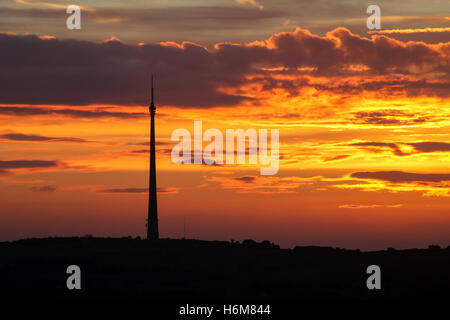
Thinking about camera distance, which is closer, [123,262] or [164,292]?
[164,292]

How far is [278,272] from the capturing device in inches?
5281

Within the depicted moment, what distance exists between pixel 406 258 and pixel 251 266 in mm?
22650

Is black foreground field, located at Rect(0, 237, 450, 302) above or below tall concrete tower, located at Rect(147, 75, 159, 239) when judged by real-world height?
below

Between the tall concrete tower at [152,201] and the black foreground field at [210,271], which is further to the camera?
the tall concrete tower at [152,201]

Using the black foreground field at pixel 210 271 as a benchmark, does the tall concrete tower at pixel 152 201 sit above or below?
above

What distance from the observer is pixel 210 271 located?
135 metres

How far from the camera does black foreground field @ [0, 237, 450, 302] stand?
118125 millimetres

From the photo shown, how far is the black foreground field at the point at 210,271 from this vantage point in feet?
388

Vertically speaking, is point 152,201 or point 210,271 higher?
point 152,201

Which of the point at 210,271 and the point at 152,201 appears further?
the point at 152,201

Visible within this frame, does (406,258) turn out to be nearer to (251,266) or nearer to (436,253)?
(436,253)

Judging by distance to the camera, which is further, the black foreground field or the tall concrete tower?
the tall concrete tower
